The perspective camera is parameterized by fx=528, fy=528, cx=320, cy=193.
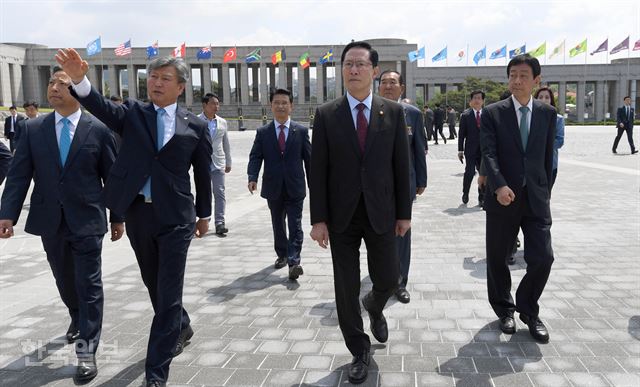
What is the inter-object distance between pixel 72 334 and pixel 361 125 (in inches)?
110

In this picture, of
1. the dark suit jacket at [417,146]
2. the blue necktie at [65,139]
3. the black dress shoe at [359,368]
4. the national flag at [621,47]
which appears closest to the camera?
the black dress shoe at [359,368]

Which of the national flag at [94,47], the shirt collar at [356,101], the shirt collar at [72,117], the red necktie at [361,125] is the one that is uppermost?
the national flag at [94,47]

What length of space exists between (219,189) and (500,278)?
5.13 m

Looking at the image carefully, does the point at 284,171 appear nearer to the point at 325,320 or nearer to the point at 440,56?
the point at 325,320

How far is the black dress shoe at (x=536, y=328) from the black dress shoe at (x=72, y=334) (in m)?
3.53

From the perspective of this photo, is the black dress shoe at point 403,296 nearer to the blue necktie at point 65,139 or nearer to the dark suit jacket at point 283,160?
the dark suit jacket at point 283,160

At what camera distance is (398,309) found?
4.81 metres

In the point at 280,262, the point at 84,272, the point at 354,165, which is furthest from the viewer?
the point at 280,262

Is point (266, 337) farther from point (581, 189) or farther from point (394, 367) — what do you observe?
point (581, 189)

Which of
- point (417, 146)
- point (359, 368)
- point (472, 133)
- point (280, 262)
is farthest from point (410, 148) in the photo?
point (472, 133)

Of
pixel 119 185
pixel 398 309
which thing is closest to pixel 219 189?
pixel 398 309

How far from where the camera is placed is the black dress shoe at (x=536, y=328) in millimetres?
3953

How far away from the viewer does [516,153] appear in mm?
4188

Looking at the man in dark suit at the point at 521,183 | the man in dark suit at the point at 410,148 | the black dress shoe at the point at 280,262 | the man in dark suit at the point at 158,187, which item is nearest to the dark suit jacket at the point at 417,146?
the man in dark suit at the point at 410,148
